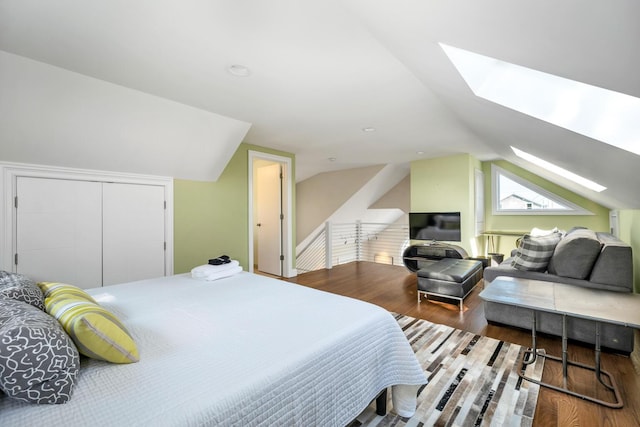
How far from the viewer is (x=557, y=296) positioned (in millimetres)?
2014

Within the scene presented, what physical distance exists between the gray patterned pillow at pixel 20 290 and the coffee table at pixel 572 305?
2.64 metres

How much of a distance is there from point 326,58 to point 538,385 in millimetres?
2698

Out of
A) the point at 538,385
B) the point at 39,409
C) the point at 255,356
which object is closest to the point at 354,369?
the point at 255,356

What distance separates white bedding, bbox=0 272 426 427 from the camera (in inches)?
30.7

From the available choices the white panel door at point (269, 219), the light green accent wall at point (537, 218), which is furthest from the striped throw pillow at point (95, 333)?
the light green accent wall at point (537, 218)

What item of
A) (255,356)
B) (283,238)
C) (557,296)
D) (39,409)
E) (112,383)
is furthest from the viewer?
(283,238)

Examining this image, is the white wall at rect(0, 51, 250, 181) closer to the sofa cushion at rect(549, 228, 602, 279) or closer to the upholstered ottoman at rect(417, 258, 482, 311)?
the upholstered ottoman at rect(417, 258, 482, 311)

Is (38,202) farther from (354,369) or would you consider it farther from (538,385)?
(538,385)

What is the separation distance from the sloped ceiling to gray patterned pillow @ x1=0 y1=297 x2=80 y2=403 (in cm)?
151

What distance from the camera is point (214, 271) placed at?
2.27 meters

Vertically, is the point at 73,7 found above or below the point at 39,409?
above

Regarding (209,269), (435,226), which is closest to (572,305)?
(209,269)

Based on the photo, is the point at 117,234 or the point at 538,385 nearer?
the point at 538,385

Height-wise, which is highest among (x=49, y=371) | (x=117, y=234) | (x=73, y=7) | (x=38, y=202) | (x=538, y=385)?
(x=73, y=7)
